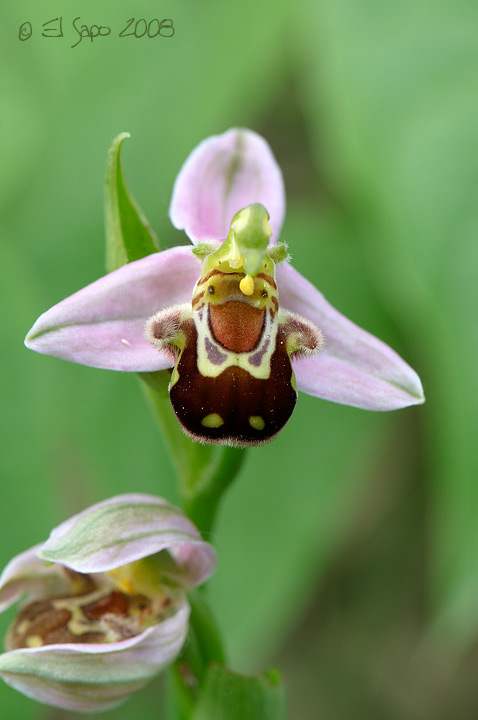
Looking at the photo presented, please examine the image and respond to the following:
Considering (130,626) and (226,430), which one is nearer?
(226,430)

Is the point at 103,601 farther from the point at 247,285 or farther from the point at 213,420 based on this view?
the point at 247,285

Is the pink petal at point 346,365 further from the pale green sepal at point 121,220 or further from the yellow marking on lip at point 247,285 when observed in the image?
the pale green sepal at point 121,220

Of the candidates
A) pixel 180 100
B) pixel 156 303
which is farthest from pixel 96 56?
pixel 156 303

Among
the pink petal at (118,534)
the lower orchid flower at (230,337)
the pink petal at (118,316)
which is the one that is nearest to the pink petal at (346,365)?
the lower orchid flower at (230,337)

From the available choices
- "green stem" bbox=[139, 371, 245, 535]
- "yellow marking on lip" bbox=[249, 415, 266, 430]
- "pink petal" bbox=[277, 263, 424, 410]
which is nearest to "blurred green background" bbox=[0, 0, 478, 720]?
"pink petal" bbox=[277, 263, 424, 410]

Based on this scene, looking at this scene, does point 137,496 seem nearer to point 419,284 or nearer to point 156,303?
point 156,303

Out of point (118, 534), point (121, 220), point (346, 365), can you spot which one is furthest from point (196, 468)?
point (121, 220)

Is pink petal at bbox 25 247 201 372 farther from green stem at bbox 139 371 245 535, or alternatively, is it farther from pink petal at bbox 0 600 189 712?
pink petal at bbox 0 600 189 712
